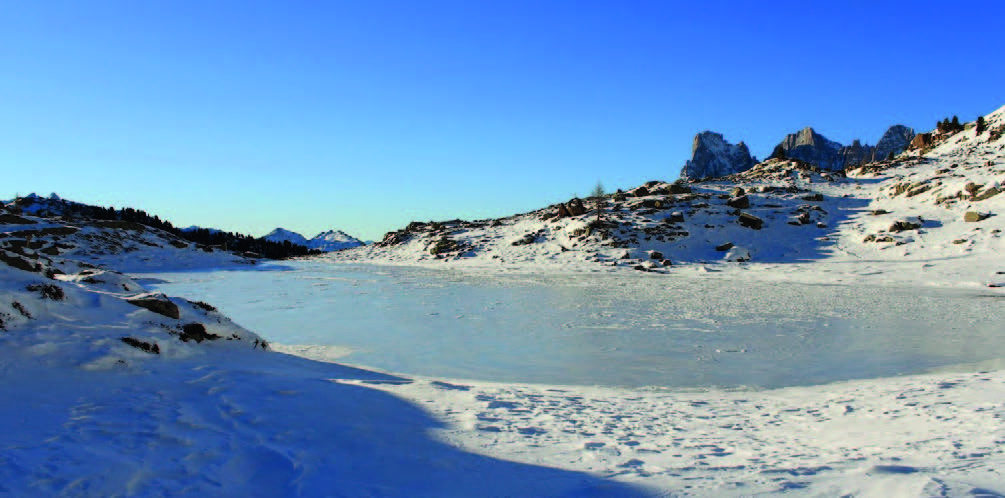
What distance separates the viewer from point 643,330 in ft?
42.0

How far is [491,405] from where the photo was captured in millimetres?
6961

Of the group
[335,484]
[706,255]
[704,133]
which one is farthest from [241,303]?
[704,133]

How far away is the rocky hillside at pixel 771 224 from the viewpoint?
110 feet

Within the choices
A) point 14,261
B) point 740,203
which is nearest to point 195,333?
point 14,261

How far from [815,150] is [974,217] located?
438 ft

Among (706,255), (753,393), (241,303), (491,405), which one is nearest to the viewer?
(491,405)

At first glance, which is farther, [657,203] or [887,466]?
[657,203]

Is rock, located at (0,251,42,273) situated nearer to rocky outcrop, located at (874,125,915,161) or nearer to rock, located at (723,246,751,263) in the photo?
rock, located at (723,246,751,263)

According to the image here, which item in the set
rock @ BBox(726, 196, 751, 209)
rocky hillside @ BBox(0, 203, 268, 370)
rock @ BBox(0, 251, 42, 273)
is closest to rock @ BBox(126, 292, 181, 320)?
rocky hillside @ BBox(0, 203, 268, 370)

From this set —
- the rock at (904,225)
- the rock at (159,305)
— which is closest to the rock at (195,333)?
the rock at (159,305)

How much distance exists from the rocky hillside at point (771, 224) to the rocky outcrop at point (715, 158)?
81.4m

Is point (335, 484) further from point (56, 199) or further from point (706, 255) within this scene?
point (56, 199)

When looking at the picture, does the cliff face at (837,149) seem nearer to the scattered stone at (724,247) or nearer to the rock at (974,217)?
the rock at (974,217)

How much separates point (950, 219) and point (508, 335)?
3819 centimetres
